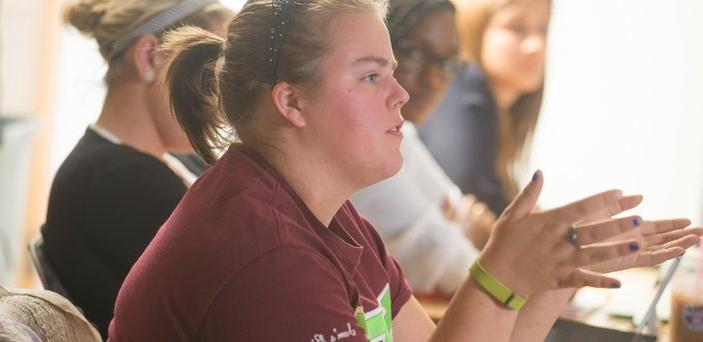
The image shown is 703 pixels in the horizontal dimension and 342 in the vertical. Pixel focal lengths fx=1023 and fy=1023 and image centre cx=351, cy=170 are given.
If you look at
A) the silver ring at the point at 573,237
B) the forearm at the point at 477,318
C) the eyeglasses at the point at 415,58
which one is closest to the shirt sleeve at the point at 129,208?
the forearm at the point at 477,318

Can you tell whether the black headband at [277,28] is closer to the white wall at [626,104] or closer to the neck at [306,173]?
the neck at [306,173]

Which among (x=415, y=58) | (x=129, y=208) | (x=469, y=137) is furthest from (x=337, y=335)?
(x=469, y=137)

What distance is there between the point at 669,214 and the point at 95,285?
8.02ft

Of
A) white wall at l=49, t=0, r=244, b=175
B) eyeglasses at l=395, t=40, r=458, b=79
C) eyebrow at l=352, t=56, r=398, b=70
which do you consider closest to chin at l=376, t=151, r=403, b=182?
eyebrow at l=352, t=56, r=398, b=70

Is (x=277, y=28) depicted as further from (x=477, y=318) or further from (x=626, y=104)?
(x=626, y=104)

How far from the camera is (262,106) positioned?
1183 millimetres

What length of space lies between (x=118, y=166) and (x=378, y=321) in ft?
1.92

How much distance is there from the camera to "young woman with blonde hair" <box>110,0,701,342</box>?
1.03 m

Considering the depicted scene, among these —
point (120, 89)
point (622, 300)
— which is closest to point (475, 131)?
point (622, 300)

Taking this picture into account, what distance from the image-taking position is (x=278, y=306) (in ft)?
3.31

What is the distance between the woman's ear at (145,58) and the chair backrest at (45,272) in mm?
332

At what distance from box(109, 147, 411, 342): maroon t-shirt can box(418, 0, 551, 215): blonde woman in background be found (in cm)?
256

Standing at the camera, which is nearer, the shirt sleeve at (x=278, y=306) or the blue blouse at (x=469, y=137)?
the shirt sleeve at (x=278, y=306)

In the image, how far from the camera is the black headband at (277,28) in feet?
3.79
